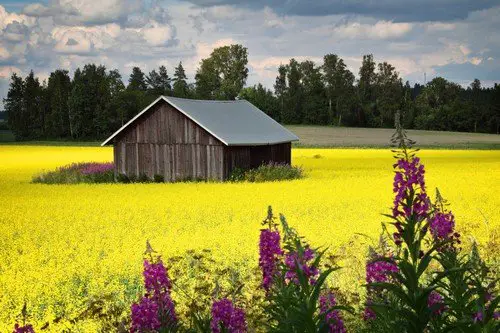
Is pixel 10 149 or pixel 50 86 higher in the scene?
pixel 50 86

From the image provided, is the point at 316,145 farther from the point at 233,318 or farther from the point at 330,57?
the point at 233,318

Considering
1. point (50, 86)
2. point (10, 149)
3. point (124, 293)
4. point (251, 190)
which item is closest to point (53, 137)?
point (50, 86)

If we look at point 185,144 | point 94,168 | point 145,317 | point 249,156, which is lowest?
point 94,168

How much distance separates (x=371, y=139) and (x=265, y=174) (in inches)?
2304

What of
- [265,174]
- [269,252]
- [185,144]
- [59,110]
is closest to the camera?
[269,252]

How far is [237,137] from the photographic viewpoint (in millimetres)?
38625

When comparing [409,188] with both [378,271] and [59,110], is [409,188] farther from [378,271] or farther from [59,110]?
[59,110]

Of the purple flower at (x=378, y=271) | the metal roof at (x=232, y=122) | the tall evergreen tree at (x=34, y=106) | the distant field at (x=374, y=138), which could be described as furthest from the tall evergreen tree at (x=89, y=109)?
the purple flower at (x=378, y=271)

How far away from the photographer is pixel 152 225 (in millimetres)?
19344

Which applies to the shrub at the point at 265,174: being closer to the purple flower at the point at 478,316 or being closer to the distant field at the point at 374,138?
the purple flower at the point at 478,316

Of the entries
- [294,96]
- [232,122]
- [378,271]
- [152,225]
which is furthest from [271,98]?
[378,271]

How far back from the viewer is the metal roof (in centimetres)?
3816

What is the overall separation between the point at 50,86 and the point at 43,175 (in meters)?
91.8

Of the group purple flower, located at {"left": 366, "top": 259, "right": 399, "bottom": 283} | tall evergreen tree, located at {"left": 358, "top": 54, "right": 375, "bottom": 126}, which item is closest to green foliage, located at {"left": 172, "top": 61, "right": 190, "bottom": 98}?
tall evergreen tree, located at {"left": 358, "top": 54, "right": 375, "bottom": 126}
